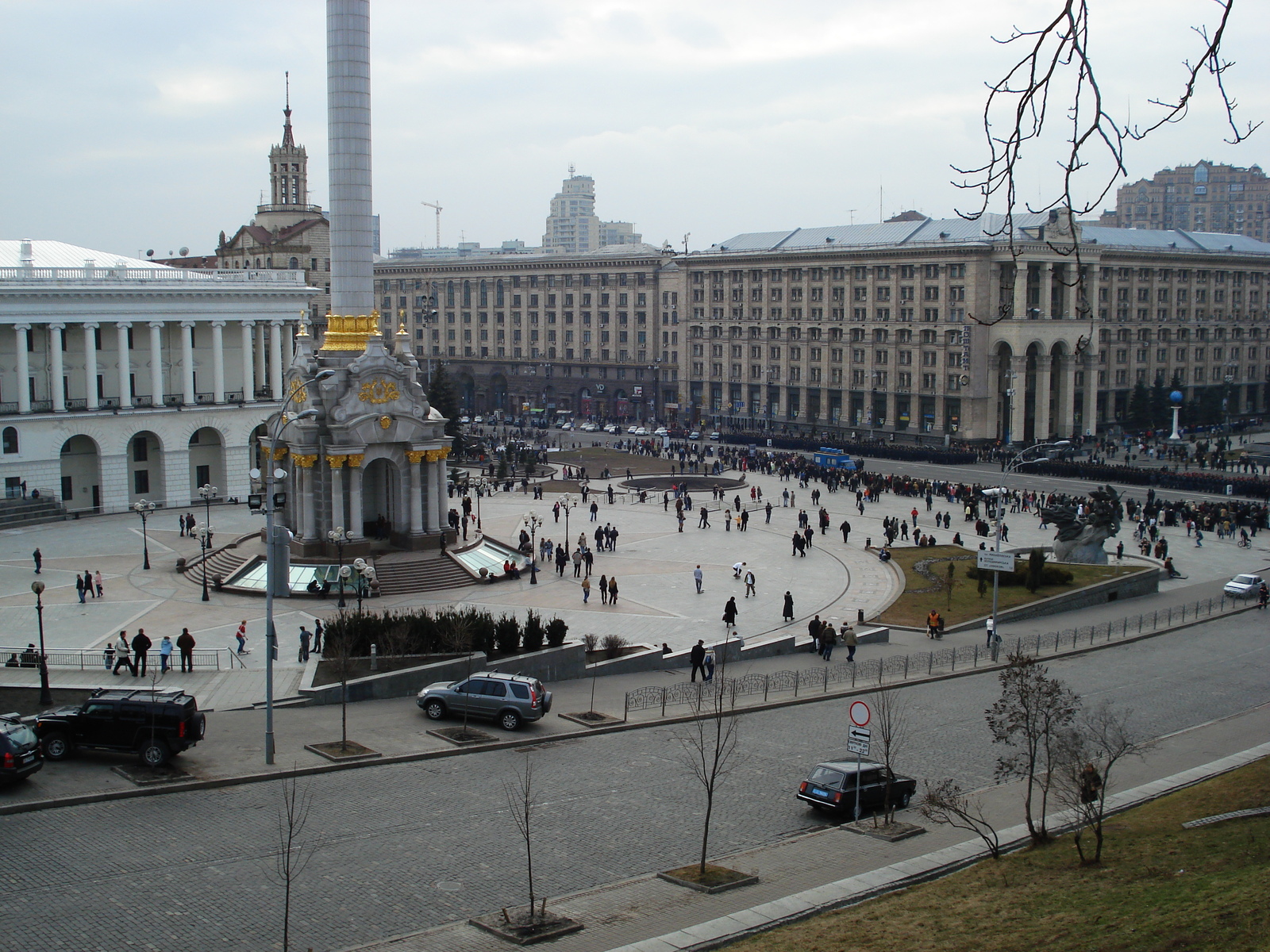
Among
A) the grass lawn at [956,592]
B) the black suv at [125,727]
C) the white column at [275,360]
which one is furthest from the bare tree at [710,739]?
the white column at [275,360]

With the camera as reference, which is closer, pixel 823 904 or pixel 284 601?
pixel 823 904

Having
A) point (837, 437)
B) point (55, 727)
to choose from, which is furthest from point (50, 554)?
point (837, 437)

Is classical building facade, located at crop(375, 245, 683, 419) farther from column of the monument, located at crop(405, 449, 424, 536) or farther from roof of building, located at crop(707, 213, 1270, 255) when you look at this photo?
column of the monument, located at crop(405, 449, 424, 536)

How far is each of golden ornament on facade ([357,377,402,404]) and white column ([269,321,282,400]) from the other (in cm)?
2974

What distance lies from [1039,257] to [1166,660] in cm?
7152

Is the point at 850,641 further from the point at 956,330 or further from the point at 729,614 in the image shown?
the point at 956,330

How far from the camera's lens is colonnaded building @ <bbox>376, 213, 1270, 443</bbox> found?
353ft

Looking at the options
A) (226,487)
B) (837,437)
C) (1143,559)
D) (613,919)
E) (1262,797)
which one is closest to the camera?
(613,919)

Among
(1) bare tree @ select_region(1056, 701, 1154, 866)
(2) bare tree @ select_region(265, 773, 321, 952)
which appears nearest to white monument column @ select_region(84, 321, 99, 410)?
(2) bare tree @ select_region(265, 773, 321, 952)

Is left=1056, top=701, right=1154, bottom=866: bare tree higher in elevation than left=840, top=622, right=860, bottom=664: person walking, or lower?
higher

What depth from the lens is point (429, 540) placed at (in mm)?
49781

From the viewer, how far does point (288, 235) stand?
12244cm

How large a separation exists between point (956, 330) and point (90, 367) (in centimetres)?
6896

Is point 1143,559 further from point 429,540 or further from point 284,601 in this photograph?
point 284,601
